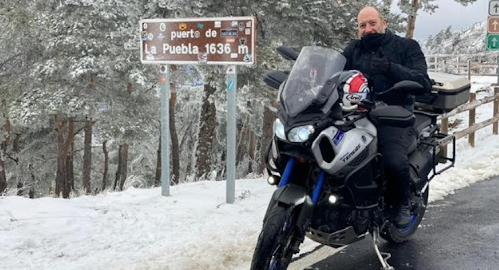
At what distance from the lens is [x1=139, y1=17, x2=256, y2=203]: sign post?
6.54 m

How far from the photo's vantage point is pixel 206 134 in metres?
16.9

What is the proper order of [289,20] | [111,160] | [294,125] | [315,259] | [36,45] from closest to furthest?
[294,125]
[315,259]
[289,20]
[36,45]
[111,160]

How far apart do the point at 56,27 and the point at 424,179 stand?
17.8m

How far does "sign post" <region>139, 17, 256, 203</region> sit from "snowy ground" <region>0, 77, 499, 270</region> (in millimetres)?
549

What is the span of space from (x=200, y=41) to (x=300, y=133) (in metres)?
3.63

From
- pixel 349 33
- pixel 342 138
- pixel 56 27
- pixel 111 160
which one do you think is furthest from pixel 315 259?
pixel 111 160

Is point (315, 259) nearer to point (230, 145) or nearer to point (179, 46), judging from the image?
point (230, 145)

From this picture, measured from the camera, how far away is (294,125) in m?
3.59

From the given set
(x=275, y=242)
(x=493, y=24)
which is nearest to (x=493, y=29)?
(x=493, y=24)

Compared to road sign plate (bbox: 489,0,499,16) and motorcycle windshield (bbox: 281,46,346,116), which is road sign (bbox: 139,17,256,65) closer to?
motorcycle windshield (bbox: 281,46,346,116)

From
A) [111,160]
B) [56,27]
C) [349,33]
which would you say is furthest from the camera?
[111,160]

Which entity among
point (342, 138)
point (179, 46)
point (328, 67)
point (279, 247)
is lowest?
point (279, 247)

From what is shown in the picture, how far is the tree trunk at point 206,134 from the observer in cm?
1667

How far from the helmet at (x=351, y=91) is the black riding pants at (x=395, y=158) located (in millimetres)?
487
